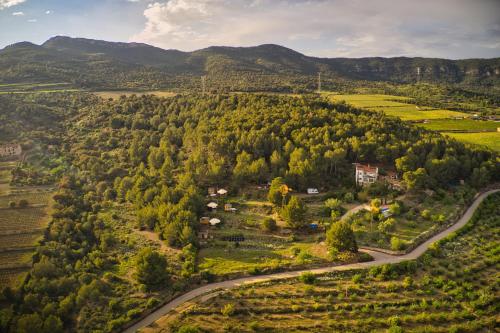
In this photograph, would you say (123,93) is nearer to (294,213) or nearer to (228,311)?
(294,213)

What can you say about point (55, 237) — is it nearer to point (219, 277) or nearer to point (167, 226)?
point (167, 226)

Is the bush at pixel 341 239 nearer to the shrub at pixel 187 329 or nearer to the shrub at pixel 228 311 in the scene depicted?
the shrub at pixel 228 311

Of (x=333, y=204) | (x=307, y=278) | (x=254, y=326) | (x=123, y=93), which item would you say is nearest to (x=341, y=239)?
(x=307, y=278)

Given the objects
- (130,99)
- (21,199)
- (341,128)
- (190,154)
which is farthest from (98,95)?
(341,128)

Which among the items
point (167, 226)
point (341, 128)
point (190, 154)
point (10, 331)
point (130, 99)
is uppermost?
point (130, 99)

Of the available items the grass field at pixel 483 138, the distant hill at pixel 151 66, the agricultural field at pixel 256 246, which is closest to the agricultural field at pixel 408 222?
the agricultural field at pixel 256 246

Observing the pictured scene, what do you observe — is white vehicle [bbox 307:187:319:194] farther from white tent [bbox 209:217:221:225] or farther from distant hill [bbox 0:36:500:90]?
distant hill [bbox 0:36:500:90]
